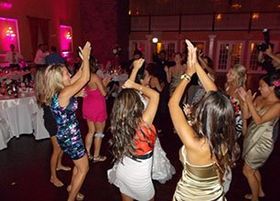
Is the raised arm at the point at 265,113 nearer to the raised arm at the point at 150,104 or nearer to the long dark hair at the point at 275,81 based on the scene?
the long dark hair at the point at 275,81

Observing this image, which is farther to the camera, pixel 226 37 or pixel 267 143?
pixel 226 37

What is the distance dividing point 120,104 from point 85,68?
50 cm

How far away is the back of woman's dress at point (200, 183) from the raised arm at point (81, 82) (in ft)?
3.56

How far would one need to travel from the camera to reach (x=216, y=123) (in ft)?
4.98

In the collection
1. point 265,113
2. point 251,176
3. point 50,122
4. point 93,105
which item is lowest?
point 251,176

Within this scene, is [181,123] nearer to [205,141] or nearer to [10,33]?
[205,141]

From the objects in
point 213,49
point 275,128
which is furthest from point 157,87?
point 213,49

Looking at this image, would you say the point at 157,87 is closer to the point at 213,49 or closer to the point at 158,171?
the point at 158,171

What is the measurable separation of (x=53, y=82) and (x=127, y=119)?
3.04ft

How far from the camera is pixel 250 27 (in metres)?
15.2

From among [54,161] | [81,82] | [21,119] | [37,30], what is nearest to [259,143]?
[81,82]

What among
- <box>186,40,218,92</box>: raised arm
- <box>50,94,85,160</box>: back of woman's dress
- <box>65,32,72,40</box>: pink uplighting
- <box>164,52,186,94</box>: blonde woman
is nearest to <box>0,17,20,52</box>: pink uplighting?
<box>65,32,72,40</box>: pink uplighting

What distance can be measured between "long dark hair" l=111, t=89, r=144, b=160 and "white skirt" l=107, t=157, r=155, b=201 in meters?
0.10

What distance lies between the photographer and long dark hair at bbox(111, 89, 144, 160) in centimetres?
204
